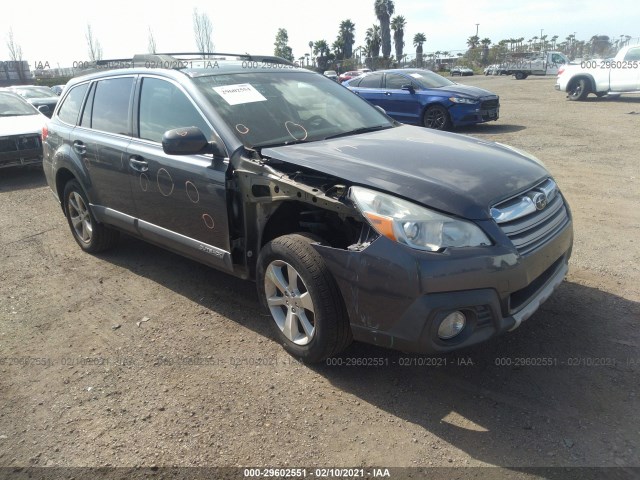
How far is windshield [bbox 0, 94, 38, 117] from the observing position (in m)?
10.2

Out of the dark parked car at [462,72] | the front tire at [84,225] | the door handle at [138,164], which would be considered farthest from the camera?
the dark parked car at [462,72]

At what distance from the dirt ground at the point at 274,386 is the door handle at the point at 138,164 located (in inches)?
41.7

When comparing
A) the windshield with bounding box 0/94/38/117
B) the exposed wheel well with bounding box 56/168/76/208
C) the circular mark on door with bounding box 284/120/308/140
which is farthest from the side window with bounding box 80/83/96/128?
the windshield with bounding box 0/94/38/117

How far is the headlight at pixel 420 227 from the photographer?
104 inches

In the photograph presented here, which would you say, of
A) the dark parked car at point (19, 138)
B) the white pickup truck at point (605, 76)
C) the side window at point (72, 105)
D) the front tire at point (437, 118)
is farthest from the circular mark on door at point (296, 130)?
the white pickup truck at point (605, 76)

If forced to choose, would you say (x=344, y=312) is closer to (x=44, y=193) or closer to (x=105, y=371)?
(x=105, y=371)

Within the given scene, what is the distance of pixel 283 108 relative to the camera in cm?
387

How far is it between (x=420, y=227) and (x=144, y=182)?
8.01 ft

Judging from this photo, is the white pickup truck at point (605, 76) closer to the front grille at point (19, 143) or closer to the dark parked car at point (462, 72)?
the front grille at point (19, 143)

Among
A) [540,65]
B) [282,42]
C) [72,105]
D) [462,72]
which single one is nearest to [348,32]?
[282,42]

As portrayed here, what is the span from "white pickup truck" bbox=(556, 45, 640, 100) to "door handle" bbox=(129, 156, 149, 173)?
52.8 feet

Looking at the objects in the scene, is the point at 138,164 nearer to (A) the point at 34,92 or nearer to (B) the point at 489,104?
(B) the point at 489,104

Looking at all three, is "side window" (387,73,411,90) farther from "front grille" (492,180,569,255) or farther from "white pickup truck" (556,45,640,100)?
"front grille" (492,180,569,255)

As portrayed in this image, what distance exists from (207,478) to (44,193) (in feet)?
24.4
